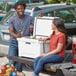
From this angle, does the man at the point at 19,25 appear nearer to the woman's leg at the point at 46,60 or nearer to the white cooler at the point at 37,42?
the white cooler at the point at 37,42

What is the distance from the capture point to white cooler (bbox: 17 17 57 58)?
7.25m

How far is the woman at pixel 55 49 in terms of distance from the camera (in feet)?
22.6

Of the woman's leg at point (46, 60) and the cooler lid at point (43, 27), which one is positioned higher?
the cooler lid at point (43, 27)

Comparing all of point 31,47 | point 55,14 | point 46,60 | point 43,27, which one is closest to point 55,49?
point 46,60

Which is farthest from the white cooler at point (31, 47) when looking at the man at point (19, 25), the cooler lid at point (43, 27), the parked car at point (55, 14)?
the parked car at point (55, 14)

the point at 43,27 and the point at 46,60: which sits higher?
the point at 43,27

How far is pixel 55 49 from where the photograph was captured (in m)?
6.96

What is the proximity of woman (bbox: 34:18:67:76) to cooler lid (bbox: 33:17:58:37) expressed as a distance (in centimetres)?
42

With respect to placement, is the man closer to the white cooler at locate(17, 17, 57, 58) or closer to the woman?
the white cooler at locate(17, 17, 57, 58)

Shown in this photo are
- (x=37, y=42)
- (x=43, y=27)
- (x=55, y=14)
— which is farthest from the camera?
(x=55, y=14)

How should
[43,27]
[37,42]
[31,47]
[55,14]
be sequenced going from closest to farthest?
[37,42]
[31,47]
[43,27]
[55,14]

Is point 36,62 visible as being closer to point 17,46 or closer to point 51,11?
point 17,46

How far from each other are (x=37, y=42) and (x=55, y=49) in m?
0.45

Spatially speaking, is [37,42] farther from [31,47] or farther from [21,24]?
[21,24]
